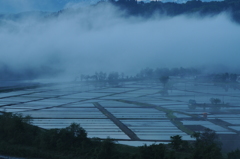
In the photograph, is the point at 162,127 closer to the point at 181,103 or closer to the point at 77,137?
the point at 77,137

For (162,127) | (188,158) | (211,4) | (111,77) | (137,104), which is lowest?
(188,158)

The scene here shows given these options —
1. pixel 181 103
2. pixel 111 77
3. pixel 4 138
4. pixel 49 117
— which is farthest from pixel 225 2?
pixel 4 138

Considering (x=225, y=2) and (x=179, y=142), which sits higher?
(x=225, y=2)

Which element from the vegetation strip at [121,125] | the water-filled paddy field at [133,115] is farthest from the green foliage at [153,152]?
the vegetation strip at [121,125]

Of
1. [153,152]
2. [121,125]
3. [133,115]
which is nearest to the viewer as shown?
[153,152]

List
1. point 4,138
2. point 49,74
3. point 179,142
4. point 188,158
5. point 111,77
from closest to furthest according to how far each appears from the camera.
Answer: point 188,158, point 179,142, point 4,138, point 111,77, point 49,74

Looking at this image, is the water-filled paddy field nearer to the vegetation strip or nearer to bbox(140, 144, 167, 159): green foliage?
the vegetation strip

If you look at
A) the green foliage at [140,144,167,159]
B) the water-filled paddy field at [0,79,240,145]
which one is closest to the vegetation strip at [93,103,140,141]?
the water-filled paddy field at [0,79,240,145]

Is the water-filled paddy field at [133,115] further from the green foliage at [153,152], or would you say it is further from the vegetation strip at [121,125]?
the green foliage at [153,152]

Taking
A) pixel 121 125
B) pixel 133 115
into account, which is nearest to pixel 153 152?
pixel 121 125

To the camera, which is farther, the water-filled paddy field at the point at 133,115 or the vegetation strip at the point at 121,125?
the water-filled paddy field at the point at 133,115

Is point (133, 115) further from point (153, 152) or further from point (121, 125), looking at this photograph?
point (153, 152)
